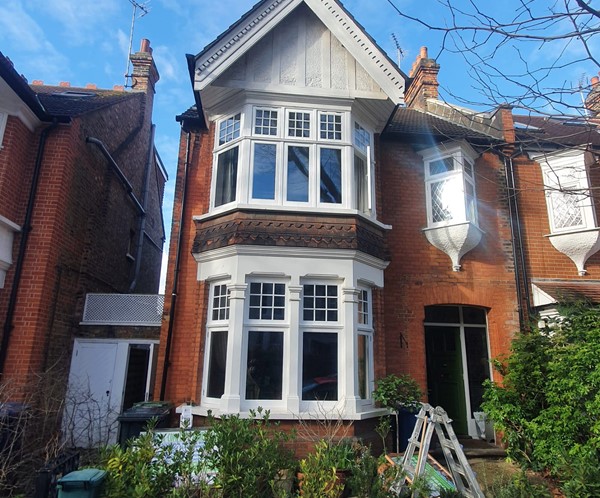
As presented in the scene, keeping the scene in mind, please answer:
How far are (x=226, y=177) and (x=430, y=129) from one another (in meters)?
5.26

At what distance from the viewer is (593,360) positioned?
21.5ft

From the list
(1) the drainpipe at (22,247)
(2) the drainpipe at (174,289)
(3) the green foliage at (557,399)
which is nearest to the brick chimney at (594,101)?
(3) the green foliage at (557,399)

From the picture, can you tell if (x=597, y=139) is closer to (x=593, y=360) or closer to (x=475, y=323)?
(x=475, y=323)

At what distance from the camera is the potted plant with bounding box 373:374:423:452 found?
23.6 ft

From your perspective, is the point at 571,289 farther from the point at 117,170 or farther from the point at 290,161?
the point at 117,170

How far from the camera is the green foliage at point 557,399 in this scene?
6258 mm

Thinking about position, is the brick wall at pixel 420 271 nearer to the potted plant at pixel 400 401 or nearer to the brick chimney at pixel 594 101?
the potted plant at pixel 400 401

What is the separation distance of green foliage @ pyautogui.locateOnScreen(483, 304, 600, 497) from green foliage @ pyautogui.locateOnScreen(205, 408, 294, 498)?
398cm

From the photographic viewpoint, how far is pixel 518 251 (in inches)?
369

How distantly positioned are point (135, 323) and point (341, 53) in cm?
745

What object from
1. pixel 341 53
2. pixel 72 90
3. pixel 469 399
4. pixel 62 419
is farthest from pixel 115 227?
pixel 469 399

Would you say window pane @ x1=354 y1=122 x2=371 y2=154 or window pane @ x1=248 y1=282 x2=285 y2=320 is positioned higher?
window pane @ x1=354 y1=122 x2=371 y2=154

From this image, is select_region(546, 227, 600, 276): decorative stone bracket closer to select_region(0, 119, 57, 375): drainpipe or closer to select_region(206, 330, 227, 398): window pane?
select_region(206, 330, 227, 398): window pane

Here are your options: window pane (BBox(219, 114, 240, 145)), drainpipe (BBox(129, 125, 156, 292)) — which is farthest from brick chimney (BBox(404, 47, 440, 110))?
drainpipe (BBox(129, 125, 156, 292))
